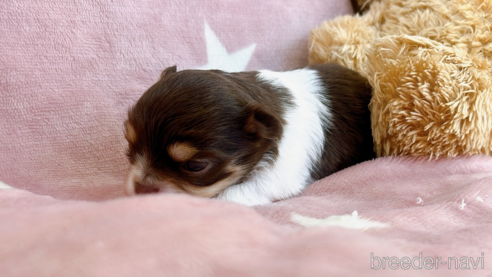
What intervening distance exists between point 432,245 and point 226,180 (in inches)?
35.7

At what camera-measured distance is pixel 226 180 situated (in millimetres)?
1777

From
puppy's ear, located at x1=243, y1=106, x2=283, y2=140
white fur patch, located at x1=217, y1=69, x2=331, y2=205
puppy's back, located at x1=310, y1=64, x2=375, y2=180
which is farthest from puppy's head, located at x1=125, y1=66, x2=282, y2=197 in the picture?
puppy's back, located at x1=310, y1=64, x2=375, y2=180

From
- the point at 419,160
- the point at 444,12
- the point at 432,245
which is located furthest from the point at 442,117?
the point at 432,245

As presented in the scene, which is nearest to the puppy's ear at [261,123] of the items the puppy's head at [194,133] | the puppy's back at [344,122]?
the puppy's head at [194,133]

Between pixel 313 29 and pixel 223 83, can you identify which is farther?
pixel 313 29

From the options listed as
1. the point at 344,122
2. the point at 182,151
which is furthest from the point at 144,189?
the point at 344,122

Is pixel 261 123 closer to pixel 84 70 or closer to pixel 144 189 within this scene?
pixel 144 189

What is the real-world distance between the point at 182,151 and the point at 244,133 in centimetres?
29

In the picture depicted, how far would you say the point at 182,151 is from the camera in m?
1.61

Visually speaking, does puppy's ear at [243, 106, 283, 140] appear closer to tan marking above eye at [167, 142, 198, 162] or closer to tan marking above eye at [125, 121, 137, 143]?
tan marking above eye at [167, 142, 198, 162]

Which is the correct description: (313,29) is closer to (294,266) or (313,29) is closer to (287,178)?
(287,178)

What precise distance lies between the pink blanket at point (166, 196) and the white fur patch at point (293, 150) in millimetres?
128

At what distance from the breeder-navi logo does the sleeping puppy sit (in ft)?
2.76

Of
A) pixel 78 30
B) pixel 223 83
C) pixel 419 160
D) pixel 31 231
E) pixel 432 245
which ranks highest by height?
pixel 78 30
